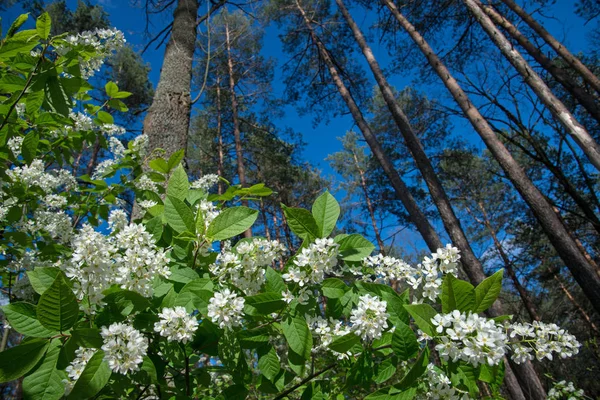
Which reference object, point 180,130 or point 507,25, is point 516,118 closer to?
point 507,25

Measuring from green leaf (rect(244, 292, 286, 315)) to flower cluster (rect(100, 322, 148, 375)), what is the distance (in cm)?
27

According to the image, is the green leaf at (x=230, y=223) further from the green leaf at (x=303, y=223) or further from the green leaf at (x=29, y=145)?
the green leaf at (x=29, y=145)

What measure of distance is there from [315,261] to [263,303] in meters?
0.19

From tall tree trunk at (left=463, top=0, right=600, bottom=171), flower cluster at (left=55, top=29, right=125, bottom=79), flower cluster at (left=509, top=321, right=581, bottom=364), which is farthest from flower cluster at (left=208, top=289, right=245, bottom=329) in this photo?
tall tree trunk at (left=463, top=0, right=600, bottom=171)

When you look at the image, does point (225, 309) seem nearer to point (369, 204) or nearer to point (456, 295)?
point (456, 295)

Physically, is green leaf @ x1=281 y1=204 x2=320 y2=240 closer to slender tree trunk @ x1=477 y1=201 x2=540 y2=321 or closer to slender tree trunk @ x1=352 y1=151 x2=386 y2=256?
slender tree trunk @ x1=477 y1=201 x2=540 y2=321

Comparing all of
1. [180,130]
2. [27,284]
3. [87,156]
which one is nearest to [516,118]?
[180,130]

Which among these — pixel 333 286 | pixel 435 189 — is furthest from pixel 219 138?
pixel 333 286

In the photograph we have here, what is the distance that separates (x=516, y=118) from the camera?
9109mm

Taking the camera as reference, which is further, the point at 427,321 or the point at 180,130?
the point at 180,130

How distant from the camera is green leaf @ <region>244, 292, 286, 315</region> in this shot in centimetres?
91

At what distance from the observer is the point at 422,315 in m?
0.89

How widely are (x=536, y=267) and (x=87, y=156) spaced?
19264mm

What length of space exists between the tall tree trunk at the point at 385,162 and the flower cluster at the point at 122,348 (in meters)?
6.57
